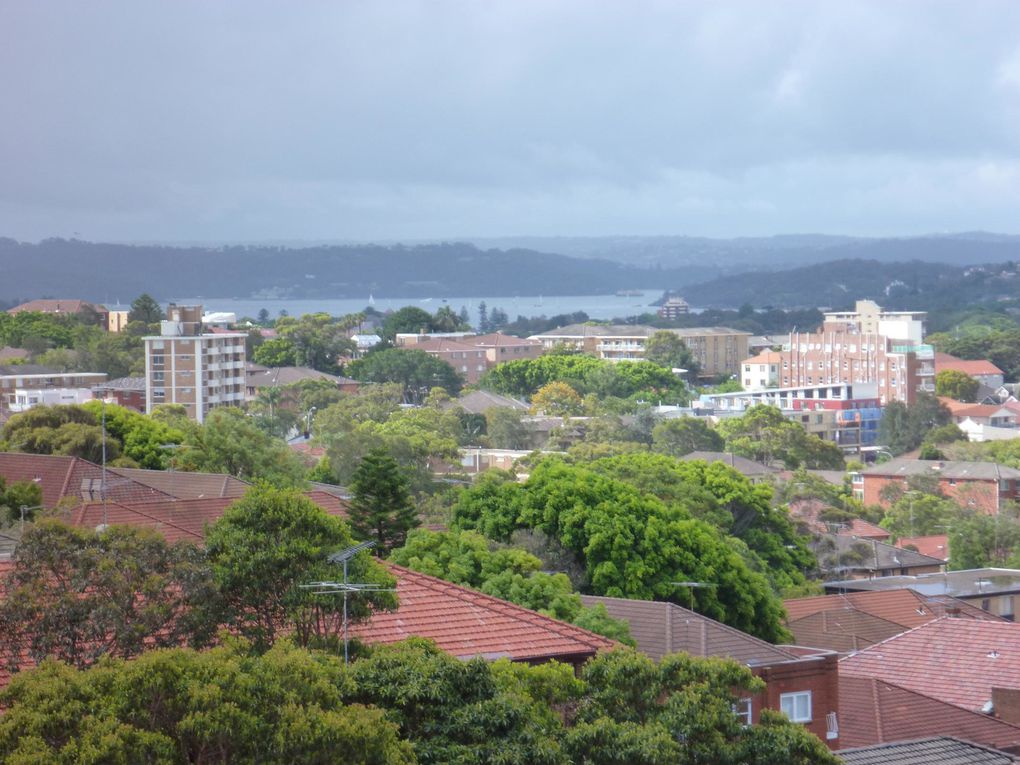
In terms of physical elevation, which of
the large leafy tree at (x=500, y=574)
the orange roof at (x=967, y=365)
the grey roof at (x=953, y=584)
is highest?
the large leafy tree at (x=500, y=574)

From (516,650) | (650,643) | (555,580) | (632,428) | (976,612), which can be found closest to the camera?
(516,650)

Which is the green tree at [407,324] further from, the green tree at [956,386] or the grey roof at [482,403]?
the green tree at [956,386]

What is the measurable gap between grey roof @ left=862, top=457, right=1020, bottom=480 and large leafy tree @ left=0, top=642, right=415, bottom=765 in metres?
62.5

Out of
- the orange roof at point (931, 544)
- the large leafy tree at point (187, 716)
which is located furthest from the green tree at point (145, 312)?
the large leafy tree at point (187, 716)

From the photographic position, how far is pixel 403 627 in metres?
18.9

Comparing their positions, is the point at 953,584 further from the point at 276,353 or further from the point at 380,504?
the point at 276,353

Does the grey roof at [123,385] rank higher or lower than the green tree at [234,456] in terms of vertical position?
lower

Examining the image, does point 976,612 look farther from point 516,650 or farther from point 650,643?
point 516,650

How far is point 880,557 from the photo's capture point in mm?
49594

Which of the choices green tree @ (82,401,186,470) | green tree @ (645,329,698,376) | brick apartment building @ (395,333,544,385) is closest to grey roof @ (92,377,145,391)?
brick apartment building @ (395,333,544,385)

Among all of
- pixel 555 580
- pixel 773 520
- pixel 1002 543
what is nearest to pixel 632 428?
pixel 1002 543

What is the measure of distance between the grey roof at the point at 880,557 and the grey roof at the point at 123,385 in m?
55.6

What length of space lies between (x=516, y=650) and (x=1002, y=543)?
3730 centimetres

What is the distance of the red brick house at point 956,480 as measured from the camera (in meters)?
69.8
